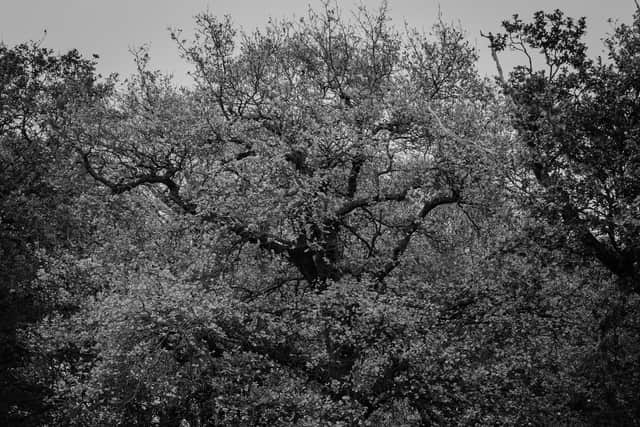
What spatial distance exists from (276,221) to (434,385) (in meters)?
6.07

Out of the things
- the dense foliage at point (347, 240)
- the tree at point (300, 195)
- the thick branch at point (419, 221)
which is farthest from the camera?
the thick branch at point (419, 221)

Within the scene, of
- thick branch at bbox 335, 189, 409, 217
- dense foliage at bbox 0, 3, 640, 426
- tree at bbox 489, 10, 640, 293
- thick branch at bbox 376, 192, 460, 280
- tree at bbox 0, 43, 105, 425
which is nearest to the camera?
tree at bbox 489, 10, 640, 293

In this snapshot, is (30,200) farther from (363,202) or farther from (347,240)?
(363,202)

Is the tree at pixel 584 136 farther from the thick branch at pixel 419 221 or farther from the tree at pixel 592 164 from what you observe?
the thick branch at pixel 419 221

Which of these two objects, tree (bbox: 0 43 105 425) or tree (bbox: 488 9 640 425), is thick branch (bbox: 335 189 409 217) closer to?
tree (bbox: 488 9 640 425)

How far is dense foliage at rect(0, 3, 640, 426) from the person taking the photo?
1669 centimetres

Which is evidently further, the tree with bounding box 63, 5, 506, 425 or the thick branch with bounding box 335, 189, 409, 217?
the thick branch with bounding box 335, 189, 409, 217

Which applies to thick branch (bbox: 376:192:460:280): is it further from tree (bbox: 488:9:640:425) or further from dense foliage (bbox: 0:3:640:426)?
tree (bbox: 488:9:640:425)

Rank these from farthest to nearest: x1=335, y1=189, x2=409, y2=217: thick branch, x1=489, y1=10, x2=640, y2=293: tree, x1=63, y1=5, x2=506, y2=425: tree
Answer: x1=335, y1=189, x2=409, y2=217: thick branch < x1=63, y1=5, x2=506, y2=425: tree < x1=489, y1=10, x2=640, y2=293: tree

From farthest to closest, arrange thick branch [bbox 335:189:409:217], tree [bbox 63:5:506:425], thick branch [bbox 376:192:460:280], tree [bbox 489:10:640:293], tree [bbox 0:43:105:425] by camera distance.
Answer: tree [bbox 0:43:105:425], thick branch [bbox 376:192:460:280], thick branch [bbox 335:189:409:217], tree [bbox 63:5:506:425], tree [bbox 489:10:640:293]

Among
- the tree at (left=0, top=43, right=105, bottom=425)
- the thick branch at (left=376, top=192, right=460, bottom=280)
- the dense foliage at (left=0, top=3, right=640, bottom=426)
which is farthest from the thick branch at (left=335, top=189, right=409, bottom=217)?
the tree at (left=0, top=43, right=105, bottom=425)

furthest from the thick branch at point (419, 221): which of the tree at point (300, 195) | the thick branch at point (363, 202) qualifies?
the thick branch at point (363, 202)

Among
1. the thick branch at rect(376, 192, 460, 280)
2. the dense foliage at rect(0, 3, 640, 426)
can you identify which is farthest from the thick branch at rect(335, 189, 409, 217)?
the thick branch at rect(376, 192, 460, 280)

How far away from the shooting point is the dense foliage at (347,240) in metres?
16.7
